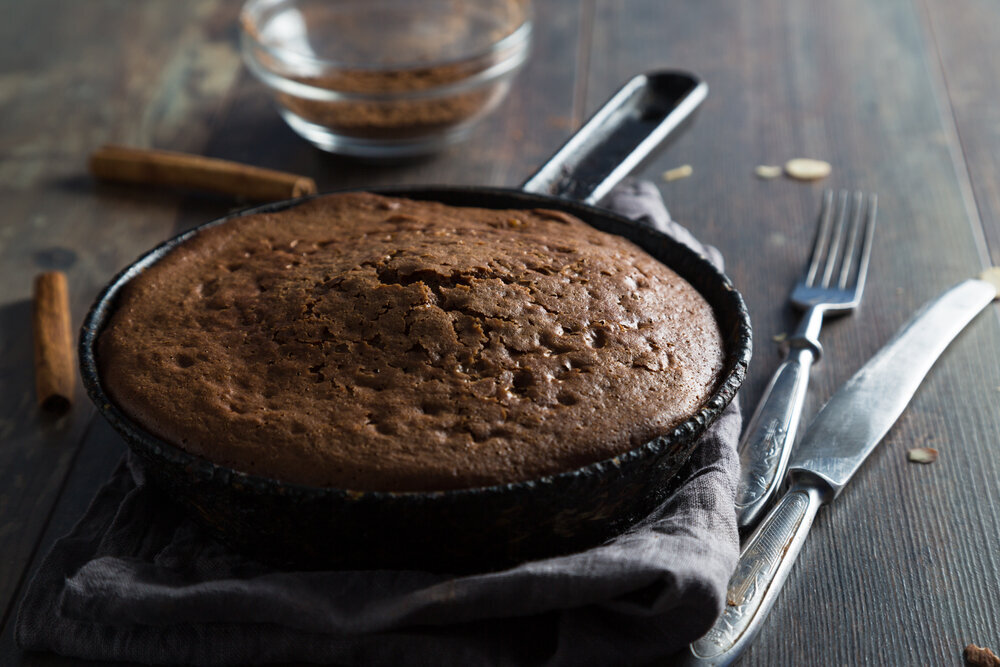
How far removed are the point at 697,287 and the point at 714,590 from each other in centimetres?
47

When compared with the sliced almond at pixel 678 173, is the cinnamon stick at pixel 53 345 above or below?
below

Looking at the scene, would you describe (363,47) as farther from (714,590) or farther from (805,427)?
(714,590)

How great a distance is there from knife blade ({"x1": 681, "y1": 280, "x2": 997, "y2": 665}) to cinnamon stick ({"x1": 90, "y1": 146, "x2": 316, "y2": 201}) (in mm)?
1104

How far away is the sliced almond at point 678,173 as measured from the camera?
194 cm

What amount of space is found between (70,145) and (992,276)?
188cm

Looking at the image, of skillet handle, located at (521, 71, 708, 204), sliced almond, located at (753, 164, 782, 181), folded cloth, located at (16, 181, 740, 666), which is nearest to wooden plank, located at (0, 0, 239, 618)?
folded cloth, located at (16, 181, 740, 666)

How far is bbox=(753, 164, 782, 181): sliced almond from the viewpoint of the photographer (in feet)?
6.39

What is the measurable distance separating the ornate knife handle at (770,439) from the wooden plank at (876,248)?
0.07 meters

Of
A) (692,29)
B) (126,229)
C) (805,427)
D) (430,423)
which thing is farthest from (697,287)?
(692,29)

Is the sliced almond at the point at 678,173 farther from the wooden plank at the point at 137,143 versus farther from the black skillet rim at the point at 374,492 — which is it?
the black skillet rim at the point at 374,492

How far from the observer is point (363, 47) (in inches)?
88.4

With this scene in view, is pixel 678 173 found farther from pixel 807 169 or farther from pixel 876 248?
pixel 876 248

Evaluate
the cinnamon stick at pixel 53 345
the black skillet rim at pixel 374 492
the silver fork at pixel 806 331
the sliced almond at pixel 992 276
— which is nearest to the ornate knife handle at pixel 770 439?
the silver fork at pixel 806 331

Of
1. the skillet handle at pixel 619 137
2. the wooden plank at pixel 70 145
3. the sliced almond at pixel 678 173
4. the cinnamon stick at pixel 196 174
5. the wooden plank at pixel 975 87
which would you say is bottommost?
the wooden plank at pixel 70 145
